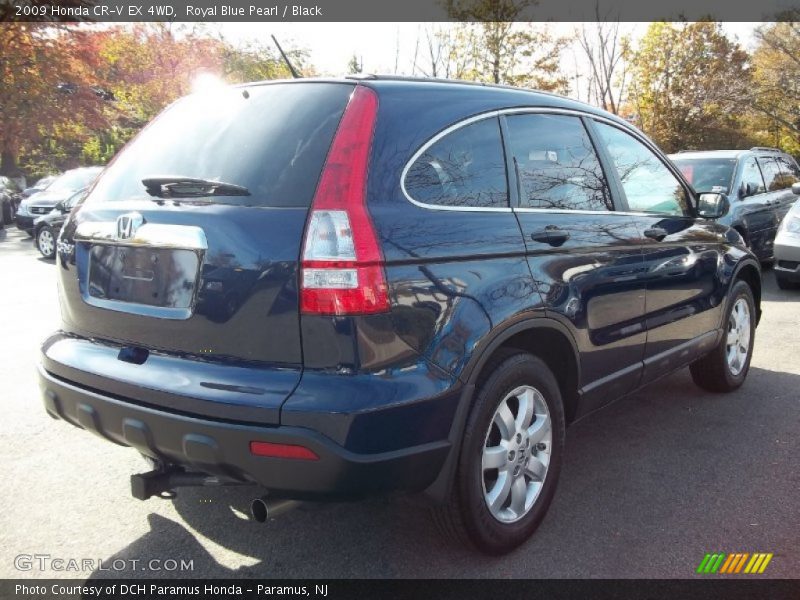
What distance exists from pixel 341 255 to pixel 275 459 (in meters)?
0.68

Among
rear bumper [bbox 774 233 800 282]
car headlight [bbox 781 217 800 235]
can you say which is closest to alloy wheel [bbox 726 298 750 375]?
rear bumper [bbox 774 233 800 282]

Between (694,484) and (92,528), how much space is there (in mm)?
2868

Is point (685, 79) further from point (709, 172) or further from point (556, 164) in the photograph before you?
point (556, 164)

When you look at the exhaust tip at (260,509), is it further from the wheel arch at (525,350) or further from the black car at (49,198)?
the black car at (49,198)

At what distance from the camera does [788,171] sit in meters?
10.9

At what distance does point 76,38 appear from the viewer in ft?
74.6

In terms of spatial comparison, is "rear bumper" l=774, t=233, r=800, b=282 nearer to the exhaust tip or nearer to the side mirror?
the side mirror

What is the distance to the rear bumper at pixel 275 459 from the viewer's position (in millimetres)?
2090

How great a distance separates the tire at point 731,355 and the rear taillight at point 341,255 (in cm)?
326

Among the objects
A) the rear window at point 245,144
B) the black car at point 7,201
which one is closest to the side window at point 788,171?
the rear window at point 245,144

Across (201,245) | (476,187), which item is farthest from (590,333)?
(201,245)

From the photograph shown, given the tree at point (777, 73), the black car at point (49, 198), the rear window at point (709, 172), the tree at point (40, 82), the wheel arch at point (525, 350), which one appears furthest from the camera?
the tree at point (777, 73)

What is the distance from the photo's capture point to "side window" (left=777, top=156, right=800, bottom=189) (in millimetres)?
10531

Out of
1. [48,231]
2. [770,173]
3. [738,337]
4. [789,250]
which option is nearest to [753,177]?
[770,173]
